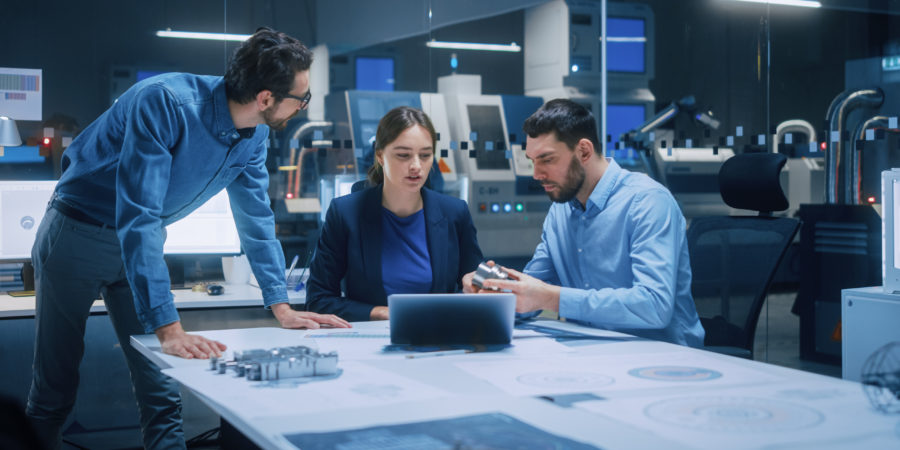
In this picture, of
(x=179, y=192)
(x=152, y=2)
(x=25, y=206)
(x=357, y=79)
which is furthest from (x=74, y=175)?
(x=357, y=79)

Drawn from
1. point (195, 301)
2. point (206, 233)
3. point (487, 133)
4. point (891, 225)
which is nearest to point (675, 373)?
point (891, 225)

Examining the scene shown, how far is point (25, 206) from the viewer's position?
10.5ft

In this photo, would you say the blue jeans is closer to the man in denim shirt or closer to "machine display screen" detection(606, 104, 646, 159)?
the man in denim shirt

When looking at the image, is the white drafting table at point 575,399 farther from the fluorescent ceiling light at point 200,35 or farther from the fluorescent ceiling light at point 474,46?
the fluorescent ceiling light at point 474,46

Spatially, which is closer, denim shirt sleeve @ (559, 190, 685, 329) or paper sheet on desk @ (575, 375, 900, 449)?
paper sheet on desk @ (575, 375, 900, 449)

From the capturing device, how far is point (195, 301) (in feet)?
9.89

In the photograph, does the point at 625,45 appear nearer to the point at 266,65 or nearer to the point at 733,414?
the point at 266,65

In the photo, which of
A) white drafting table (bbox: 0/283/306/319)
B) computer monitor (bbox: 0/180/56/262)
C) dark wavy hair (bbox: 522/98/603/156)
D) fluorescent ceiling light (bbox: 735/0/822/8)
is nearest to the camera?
dark wavy hair (bbox: 522/98/603/156)

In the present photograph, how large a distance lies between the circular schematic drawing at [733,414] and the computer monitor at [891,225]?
1.56 meters

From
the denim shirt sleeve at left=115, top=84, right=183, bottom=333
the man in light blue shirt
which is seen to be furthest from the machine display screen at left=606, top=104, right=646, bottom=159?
the denim shirt sleeve at left=115, top=84, right=183, bottom=333

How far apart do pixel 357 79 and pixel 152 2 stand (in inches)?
47.8

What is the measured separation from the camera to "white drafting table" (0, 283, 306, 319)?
275 cm

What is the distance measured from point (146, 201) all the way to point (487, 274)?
778 millimetres

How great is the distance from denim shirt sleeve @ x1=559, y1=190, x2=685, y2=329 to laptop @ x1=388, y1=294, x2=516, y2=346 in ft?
0.82
